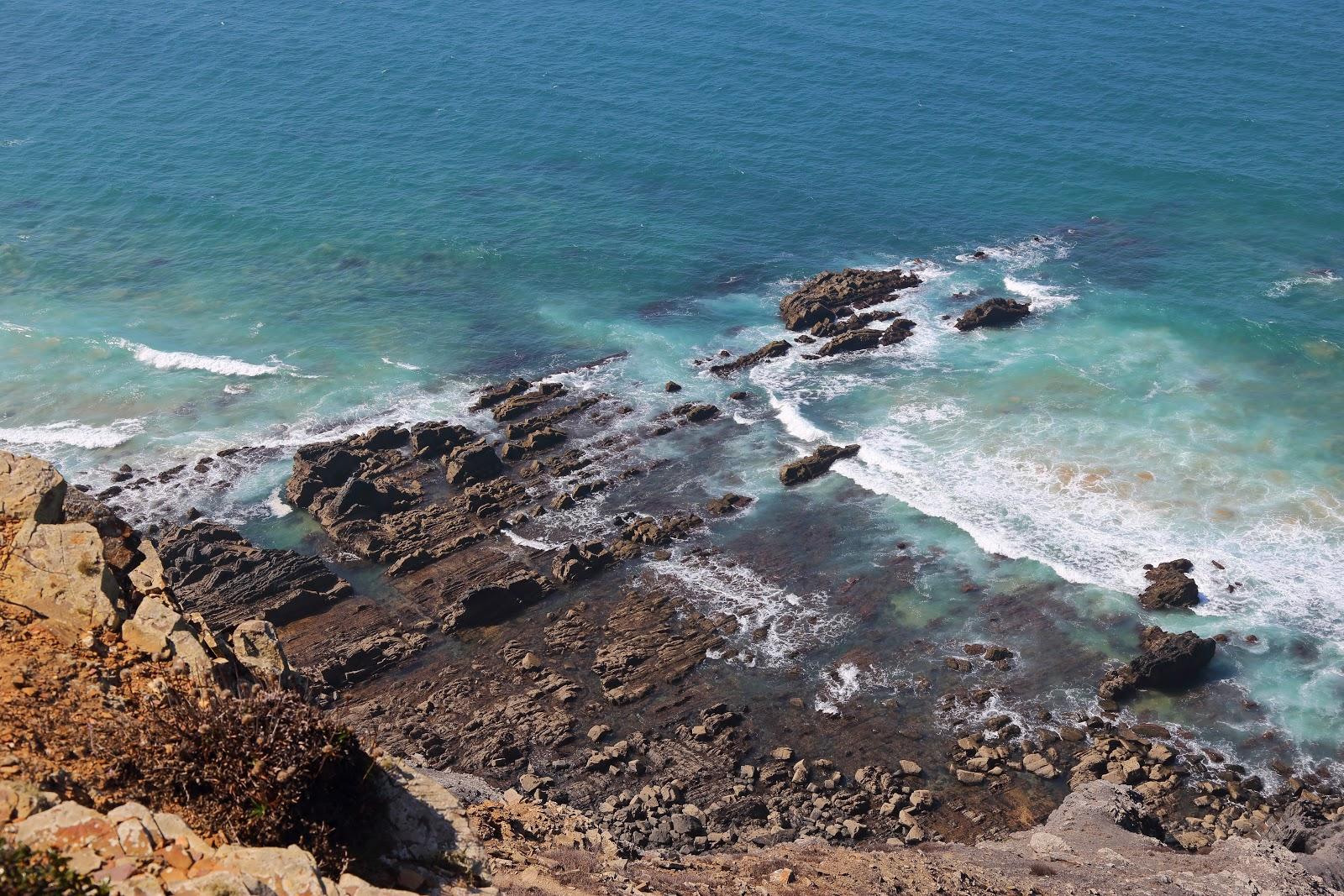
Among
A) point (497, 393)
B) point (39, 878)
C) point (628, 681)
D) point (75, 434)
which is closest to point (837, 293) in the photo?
point (497, 393)

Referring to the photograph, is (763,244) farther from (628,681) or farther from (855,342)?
(628,681)

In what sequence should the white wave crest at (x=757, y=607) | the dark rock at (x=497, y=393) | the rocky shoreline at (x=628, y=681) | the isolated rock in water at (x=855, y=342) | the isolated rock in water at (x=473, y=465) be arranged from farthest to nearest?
1. the isolated rock in water at (x=855, y=342)
2. the dark rock at (x=497, y=393)
3. the isolated rock in water at (x=473, y=465)
4. the white wave crest at (x=757, y=607)
5. the rocky shoreline at (x=628, y=681)

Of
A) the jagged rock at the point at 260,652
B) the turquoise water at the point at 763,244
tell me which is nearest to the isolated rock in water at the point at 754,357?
the turquoise water at the point at 763,244

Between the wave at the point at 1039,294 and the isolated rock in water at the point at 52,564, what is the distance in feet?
209

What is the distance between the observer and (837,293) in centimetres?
7494

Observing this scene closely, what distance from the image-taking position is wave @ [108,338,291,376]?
231 ft

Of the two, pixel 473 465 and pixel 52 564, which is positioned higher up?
pixel 52 564

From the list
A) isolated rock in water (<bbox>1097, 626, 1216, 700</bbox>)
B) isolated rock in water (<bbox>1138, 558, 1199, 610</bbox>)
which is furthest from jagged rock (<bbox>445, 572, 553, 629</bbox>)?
isolated rock in water (<bbox>1138, 558, 1199, 610</bbox>)

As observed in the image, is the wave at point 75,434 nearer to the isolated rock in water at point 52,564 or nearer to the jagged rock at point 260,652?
the isolated rock in water at point 52,564

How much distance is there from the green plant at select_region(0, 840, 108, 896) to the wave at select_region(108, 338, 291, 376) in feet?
196

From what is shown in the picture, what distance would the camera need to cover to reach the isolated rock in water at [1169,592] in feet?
155

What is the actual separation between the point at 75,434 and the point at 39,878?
188ft

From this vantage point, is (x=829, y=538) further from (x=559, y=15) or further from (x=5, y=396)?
(x=559, y=15)

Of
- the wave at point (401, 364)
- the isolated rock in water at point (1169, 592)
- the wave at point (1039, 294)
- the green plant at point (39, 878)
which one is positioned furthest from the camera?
the wave at point (1039, 294)
